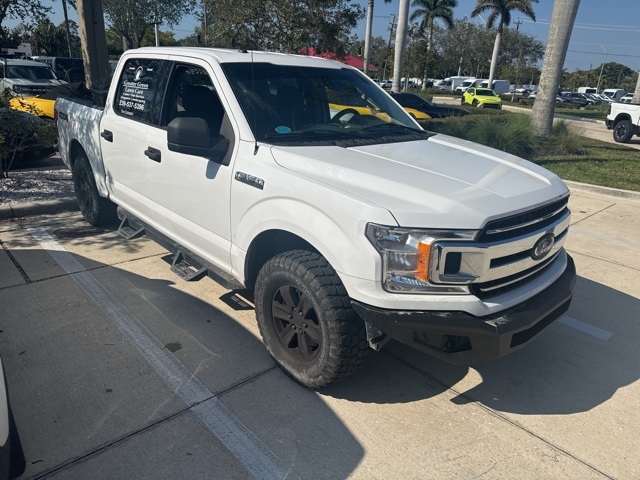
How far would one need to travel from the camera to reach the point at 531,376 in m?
3.47

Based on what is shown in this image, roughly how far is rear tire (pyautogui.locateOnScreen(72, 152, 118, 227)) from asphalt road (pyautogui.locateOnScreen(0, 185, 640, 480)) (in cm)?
131

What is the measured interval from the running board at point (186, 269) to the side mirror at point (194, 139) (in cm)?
90

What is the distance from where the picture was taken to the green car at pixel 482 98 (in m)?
32.3

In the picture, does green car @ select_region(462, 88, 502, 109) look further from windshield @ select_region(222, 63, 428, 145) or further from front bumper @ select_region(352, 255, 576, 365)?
front bumper @ select_region(352, 255, 576, 365)

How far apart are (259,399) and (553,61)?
12.5 metres

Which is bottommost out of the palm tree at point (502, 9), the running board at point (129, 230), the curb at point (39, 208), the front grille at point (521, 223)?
the curb at point (39, 208)

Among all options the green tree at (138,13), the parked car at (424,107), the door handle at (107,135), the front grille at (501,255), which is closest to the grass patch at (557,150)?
the parked car at (424,107)

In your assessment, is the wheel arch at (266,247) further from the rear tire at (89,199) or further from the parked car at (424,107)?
the parked car at (424,107)

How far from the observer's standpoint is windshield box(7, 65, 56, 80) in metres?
16.3

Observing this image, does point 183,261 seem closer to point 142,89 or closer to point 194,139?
point 194,139

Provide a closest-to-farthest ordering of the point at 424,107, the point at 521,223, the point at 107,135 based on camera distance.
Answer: the point at 521,223
the point at 107,135
the point at 424,107

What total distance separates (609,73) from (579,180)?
104 m

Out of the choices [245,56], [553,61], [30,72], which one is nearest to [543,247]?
[245,56]

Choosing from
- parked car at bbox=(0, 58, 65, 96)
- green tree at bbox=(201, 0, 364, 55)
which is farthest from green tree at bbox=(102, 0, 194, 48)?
green tree at bbox=(201, 0, 364, 55)
